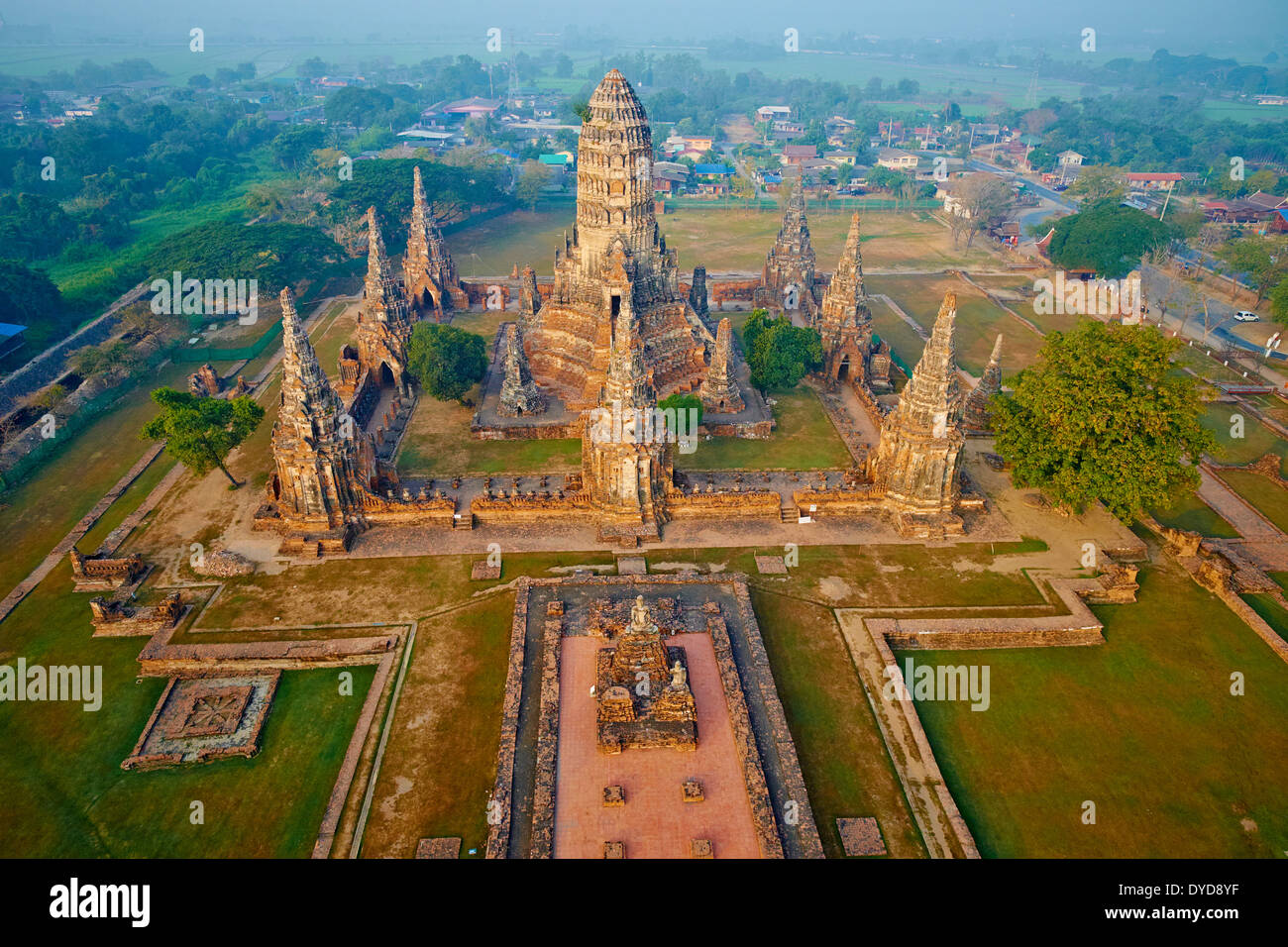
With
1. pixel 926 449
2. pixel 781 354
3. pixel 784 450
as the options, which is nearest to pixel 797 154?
pixel 781 354

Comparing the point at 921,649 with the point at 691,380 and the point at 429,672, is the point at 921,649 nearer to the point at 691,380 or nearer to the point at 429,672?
the point at 429,672

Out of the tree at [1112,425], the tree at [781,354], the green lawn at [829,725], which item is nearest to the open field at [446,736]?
the green lawn at [829,725]

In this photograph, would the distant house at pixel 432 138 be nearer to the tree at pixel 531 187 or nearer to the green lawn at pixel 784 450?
the tree at pixel 531 187

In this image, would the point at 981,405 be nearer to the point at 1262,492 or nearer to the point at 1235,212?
the point at 1262,492

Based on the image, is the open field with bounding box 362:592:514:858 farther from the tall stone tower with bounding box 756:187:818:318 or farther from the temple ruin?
the tall stone tower with bounding box 756:187:818:318

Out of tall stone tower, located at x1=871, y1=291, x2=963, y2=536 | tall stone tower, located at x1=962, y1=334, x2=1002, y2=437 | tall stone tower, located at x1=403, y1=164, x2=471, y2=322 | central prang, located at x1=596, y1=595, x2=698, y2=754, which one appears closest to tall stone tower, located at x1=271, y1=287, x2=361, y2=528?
central prang, located at x1=596, y1=595, x2=698, y2=754
